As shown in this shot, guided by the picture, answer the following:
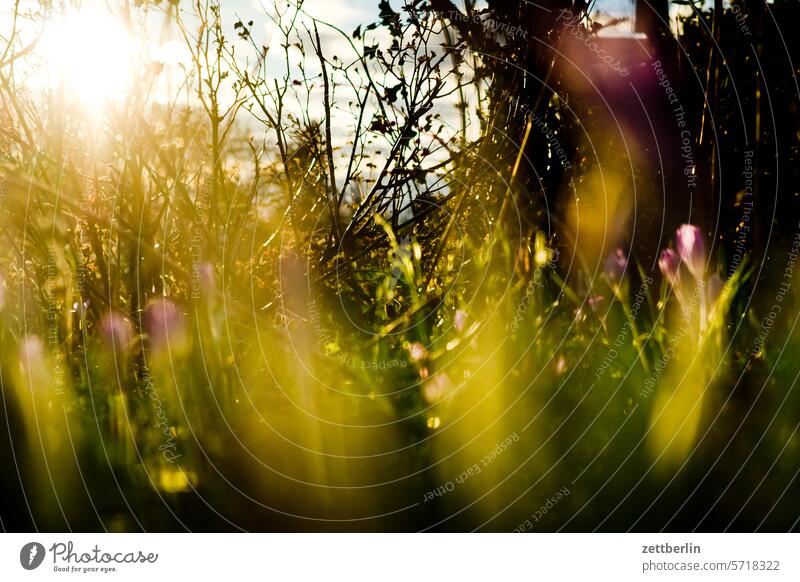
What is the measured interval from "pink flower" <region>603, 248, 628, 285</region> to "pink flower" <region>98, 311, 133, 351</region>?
1205 millimetres

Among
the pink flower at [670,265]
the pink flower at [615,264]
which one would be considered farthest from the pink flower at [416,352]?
the pink flower at [670,265]

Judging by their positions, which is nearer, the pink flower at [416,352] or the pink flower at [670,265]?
the pink flower at [416,352]

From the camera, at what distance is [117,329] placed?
165cm

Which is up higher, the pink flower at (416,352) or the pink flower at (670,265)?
the pink flower at (670,265)

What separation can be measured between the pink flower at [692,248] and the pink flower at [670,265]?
0.02 meters

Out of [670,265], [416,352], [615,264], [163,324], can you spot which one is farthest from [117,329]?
[670,265]

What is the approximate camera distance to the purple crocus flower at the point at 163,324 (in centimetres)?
158

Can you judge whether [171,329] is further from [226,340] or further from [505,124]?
[505,124]

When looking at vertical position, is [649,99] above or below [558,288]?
above

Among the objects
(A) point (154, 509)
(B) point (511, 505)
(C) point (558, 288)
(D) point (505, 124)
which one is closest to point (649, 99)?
(D) point (505, 124)

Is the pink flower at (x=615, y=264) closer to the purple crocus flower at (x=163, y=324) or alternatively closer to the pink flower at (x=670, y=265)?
the pink flower at (x=670, y=265)

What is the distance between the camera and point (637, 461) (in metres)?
1.51

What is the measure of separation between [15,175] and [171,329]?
608 millimetres
